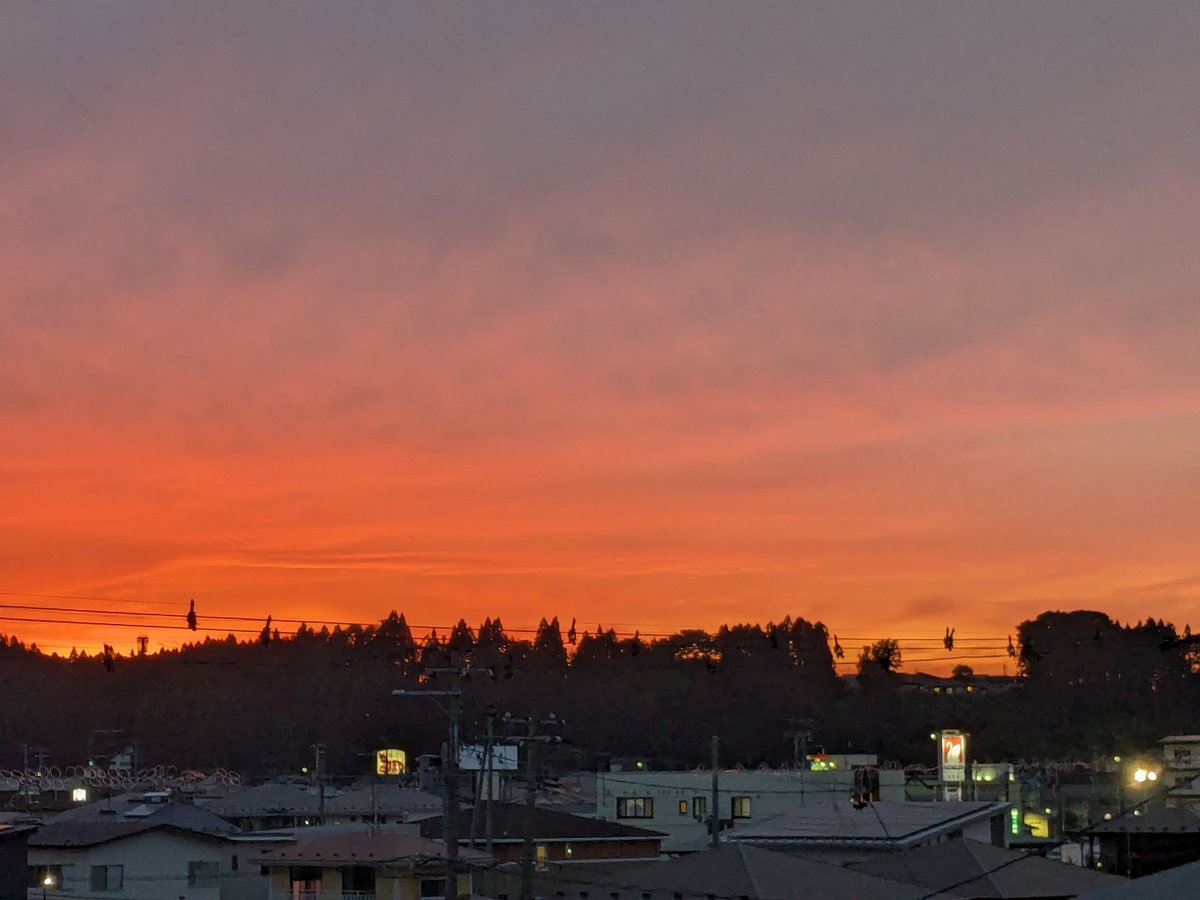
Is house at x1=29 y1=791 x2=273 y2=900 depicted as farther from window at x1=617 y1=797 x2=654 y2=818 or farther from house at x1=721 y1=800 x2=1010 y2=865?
→ window at x1=617 y1=797 x2=654 y2=818

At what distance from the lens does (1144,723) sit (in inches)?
7377

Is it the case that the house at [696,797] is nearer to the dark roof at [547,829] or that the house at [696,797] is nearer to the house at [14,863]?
the dark roof at [547,829]

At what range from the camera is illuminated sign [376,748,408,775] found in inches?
5650

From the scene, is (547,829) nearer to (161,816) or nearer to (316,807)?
(161,816)

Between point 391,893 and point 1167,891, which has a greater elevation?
point 1167,891

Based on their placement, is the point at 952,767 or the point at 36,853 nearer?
the point at 36,853

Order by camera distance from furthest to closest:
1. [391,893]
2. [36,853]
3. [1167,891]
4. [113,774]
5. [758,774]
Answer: [113,774], [758,774], [36,853], [391,893], [1167,891]

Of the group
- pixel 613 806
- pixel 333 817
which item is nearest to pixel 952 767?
pixel 613 806

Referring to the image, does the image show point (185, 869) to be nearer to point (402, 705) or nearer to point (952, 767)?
point (952, 767)

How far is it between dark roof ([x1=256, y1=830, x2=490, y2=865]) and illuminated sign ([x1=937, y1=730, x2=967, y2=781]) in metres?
68.6

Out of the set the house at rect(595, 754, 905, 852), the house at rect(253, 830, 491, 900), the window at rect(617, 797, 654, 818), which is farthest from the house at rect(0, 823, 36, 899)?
the window at rect(617, 797, 654, 818)

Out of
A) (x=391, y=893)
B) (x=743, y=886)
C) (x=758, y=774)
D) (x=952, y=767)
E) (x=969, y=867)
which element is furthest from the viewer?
(x=952, y=767)

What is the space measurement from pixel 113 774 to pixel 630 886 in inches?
4233

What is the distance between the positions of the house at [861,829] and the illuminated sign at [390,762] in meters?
90.1
